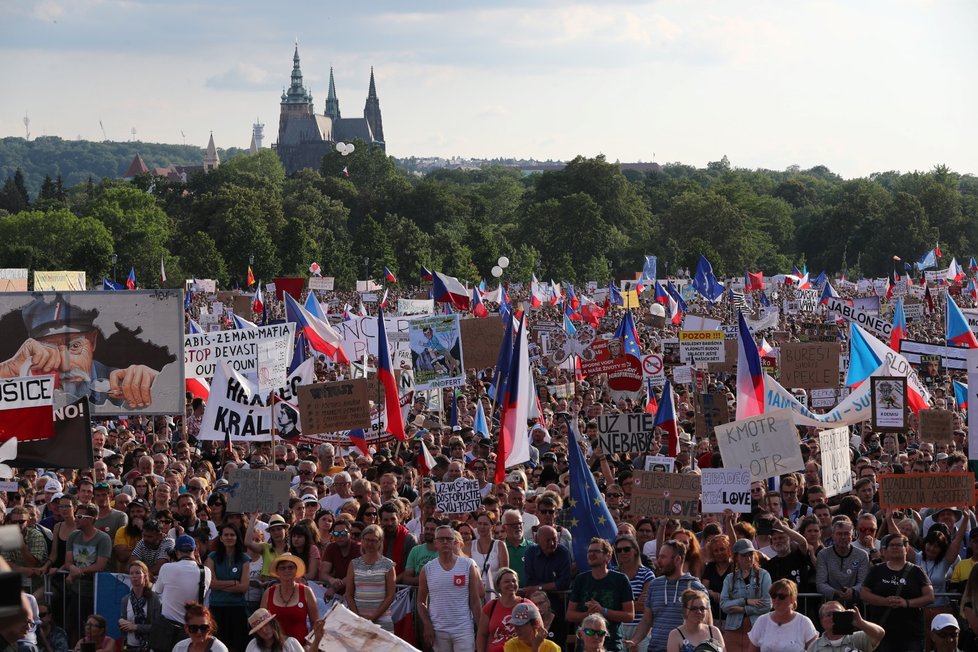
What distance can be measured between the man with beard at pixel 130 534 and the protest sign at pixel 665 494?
3.57 metres

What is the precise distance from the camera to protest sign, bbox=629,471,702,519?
37.7ft

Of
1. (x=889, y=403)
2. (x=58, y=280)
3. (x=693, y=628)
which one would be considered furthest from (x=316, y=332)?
(x=58, y=280)

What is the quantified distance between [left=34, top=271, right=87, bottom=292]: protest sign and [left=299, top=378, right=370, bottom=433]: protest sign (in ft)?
114

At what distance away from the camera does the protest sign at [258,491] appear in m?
11.4

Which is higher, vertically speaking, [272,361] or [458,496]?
[272,361]

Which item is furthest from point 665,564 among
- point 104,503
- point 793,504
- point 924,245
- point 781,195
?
point 781,195

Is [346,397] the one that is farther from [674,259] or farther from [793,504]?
[674,259]

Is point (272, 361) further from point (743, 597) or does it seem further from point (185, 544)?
point (743, 597)

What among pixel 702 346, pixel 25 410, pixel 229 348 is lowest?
pixel 25 410

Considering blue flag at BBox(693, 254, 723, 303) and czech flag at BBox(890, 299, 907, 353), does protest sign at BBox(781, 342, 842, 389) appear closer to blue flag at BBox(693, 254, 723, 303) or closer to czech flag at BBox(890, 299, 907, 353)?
czech flag at BBox(890, 299, 907, 353)

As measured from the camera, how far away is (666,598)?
30.5ft

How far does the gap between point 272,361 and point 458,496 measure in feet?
22.0

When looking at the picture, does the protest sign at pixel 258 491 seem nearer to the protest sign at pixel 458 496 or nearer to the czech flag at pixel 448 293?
the protest sign at pixel 458 496

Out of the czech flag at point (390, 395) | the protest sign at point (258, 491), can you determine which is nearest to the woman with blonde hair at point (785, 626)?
the protest sign at point (258, 491)
